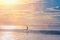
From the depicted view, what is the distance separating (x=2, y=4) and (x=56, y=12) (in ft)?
1.80

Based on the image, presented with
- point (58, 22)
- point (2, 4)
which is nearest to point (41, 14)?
point (58, 22)

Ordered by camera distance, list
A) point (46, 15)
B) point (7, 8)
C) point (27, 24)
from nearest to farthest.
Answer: point (27, 24)
point (46, 15)
point (7, 8)

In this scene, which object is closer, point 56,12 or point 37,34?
point 37,34

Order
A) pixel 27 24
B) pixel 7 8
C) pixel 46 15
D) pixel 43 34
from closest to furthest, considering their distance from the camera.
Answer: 1. pixel 43 34
2. pixel 27 24
3. pixel 46 15
4. pixel 7 8

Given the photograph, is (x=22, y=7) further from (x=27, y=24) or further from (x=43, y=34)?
(x=43, y=34)

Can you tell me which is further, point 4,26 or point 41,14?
point 41,14

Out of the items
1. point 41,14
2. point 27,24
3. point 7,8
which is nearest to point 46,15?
point 41,14

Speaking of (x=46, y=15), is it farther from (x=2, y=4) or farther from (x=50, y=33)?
(x=2, y=4)

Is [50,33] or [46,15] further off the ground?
[46,15]

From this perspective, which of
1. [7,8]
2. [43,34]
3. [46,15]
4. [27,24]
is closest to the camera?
[43,34]

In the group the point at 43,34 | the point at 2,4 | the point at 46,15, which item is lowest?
the point at 43,34

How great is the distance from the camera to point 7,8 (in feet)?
4.93

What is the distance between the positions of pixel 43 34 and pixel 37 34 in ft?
0.15

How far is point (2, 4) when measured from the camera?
60.9 inches
